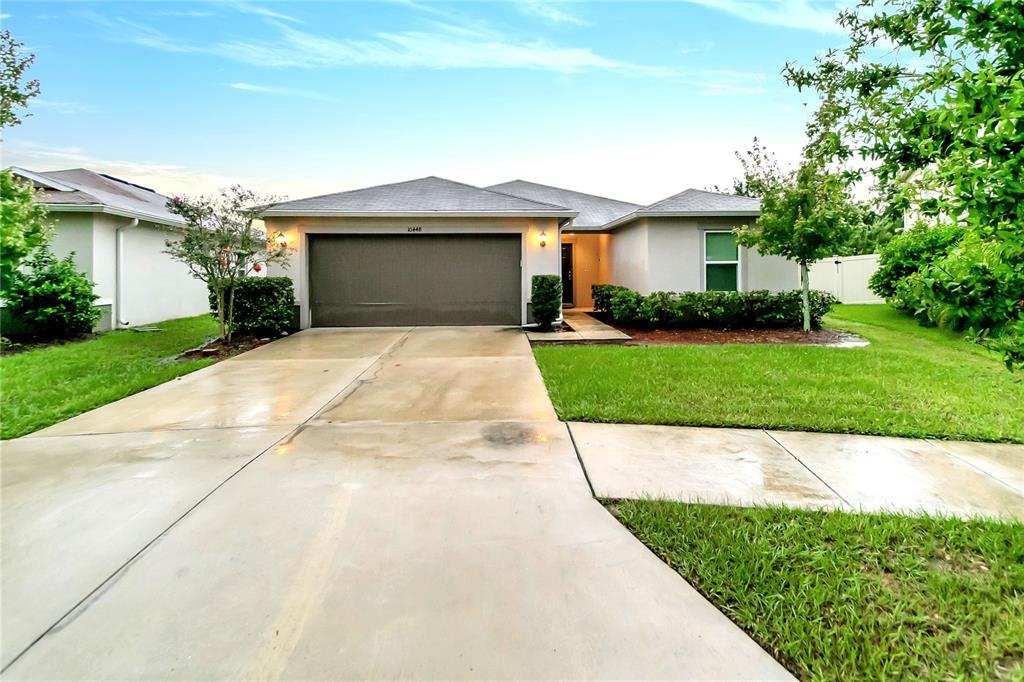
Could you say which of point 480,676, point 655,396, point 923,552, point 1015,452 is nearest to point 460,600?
point 480,676

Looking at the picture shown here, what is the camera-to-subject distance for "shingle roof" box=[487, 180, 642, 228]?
1609cm

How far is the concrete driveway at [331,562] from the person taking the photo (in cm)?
179

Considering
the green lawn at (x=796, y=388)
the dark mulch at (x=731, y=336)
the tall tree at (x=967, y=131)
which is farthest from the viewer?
the dark mulch at (x=731, y=336)

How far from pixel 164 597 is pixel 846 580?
3025 mm

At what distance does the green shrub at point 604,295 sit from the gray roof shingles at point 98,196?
10.8 m

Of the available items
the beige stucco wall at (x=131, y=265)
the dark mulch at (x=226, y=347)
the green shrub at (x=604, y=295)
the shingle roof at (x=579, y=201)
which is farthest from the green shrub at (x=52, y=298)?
the shingle roof at (x=579, y=201)

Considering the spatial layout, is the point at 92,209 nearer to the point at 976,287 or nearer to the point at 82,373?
the point at 82,373

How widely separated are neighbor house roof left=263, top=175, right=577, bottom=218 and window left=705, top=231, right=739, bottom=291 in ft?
11.5

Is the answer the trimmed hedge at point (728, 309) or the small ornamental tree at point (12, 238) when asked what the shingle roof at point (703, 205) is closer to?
the trimmed hedge at point (728, 309)

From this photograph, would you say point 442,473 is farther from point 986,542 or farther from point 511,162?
point 511,162

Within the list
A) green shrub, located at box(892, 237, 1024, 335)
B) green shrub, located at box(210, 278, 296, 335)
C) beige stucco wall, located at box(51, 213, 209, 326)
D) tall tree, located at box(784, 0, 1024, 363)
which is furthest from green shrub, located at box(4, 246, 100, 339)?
green shrub, located at box(892, 237, 1024, 335)

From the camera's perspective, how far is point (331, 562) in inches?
92.7

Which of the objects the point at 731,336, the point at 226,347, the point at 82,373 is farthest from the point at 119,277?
the point at 731,336

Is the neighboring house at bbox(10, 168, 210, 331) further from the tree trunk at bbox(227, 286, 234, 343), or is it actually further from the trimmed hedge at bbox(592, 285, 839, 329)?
the trimmed hedge at bbox(592, 285, 839, 329)
